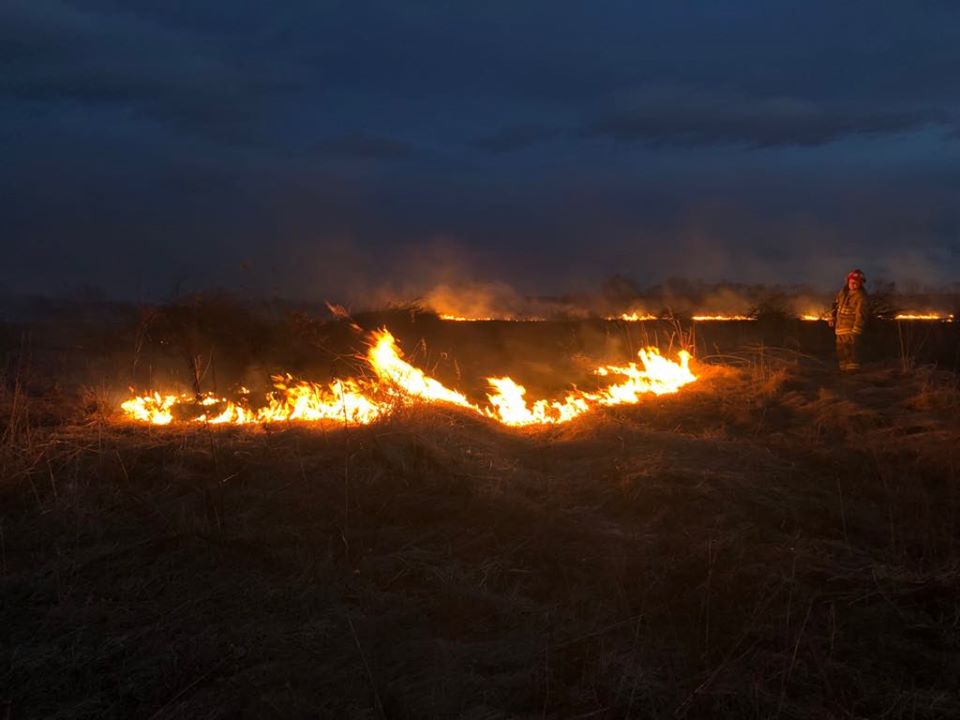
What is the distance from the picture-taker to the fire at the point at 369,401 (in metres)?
8.70

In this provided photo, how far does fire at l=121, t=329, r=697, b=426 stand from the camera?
8.70 meters

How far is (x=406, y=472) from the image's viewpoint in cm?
702

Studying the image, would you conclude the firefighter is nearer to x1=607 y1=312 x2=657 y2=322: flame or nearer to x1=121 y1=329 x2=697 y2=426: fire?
x1=121 y1=329 x2=697 y2=426: fire

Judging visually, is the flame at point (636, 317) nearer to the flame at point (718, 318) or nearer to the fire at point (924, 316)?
the flame at point (718, 318)

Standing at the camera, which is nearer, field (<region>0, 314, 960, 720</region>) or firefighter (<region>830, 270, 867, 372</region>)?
field (<region>0, 314, 960, 720</region>)

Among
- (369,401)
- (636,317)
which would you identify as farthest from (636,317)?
(369,401)

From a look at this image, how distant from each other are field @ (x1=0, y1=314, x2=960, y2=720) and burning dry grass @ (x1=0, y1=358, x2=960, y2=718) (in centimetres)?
2

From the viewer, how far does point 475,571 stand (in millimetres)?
5520

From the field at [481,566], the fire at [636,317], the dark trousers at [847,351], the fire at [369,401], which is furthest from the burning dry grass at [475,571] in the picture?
the fire at [636,317]

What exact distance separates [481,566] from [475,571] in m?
0.07

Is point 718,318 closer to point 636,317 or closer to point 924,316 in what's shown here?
point 636,317

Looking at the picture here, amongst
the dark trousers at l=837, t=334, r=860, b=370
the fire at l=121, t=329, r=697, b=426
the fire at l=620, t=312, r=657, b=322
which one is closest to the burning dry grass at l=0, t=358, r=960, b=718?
the fire at l=121, t=329, r=697, b=426

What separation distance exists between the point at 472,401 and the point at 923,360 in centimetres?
1212

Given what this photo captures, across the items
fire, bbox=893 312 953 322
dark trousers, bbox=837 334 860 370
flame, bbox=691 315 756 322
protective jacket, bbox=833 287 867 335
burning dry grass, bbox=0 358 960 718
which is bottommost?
burning dry grass, bbox=0 358 960 718
